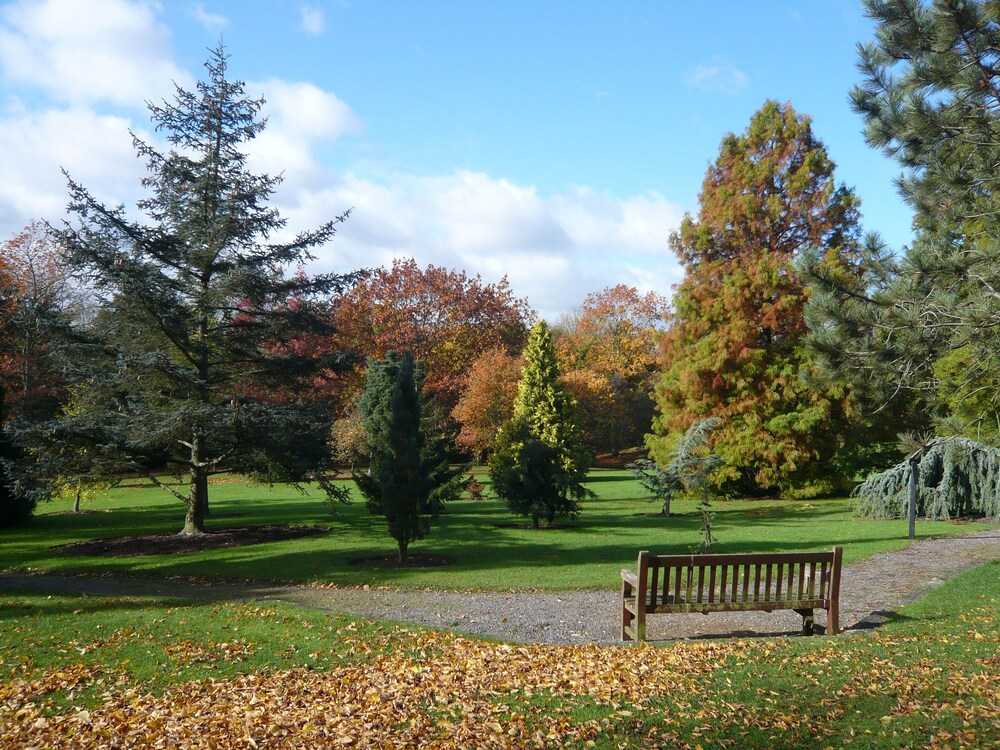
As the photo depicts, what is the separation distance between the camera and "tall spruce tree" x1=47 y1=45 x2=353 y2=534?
58.0 ft

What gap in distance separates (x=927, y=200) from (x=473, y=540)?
11.4 m

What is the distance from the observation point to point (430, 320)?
1911 inches

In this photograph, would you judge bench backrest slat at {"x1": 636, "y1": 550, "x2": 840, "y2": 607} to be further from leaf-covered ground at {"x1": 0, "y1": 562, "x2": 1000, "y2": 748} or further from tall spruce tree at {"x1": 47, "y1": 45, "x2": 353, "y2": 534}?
tall spruce tree at {"x1": 47, "y1": 45, "x2": 353, "y2": 534}

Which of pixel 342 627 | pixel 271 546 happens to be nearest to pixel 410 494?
pixel 271 546

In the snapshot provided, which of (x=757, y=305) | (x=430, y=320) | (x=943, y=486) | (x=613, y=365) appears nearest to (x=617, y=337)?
(x=613, y=365)

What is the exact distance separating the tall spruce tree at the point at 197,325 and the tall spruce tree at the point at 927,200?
12.5 metres

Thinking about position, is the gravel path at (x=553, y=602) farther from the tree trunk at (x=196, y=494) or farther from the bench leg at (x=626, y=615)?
the tree trunk at (x=196, y=494)

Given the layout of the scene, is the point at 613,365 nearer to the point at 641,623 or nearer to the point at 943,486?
the point at 943,486

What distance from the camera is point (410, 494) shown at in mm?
14430

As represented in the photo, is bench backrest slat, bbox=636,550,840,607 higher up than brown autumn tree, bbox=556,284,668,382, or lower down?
lower down

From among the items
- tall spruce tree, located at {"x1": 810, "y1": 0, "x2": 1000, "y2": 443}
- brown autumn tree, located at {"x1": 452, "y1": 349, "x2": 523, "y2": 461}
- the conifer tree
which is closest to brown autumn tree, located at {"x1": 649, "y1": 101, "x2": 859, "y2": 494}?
brown autumn tree, located at {"x1": 452, "y1": 349, "x2": 523, "y2": 461}

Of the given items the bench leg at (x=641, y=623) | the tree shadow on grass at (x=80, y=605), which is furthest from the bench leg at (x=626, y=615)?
the tree shadow on grass at (x=80, y=605)

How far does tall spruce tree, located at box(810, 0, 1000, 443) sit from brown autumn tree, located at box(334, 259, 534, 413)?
35.3 meters

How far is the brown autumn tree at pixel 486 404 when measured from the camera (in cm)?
3941
